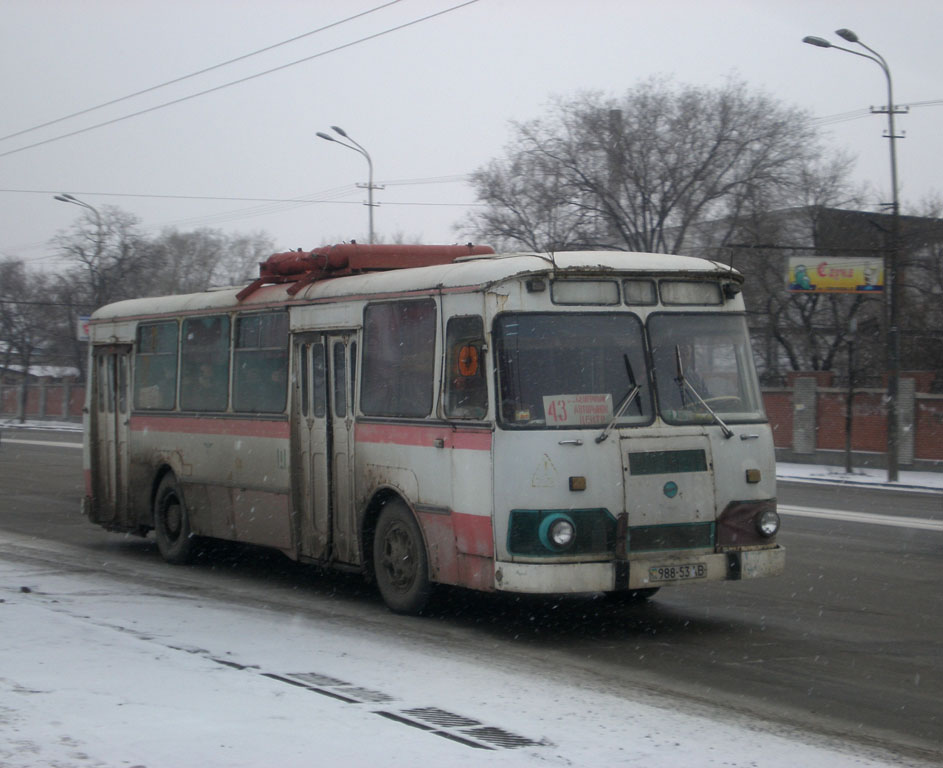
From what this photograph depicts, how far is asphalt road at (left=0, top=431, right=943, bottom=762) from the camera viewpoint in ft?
22.5

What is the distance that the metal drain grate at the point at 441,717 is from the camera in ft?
19.8

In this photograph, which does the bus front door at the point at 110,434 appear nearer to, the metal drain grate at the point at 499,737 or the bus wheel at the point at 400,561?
the bus wheel at the point at 400,561

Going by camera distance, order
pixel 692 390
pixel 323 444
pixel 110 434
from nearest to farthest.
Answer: pixel 692 390 < pixel 323 444 < pixel 110 434

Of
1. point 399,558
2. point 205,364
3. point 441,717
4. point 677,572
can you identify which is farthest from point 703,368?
point 205,364

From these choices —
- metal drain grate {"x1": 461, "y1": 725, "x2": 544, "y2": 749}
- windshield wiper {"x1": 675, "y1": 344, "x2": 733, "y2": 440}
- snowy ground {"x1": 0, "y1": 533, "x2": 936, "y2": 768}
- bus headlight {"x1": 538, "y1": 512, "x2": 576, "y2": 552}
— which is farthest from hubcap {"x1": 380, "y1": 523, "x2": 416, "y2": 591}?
metal drain grate {"x1": 461, "y1": 725, "x2": 544, "y2": 749}

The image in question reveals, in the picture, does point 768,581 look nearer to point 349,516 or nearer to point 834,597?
point 834,597

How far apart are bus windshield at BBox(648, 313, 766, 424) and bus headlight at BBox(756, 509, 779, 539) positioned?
28.0 inches

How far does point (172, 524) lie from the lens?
13.4 m

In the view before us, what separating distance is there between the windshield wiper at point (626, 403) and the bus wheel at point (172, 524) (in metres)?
5.95

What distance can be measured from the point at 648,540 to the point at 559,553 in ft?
2.26

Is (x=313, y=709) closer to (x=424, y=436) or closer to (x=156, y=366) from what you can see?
(x=424, y=436)

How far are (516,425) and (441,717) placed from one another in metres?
2.73

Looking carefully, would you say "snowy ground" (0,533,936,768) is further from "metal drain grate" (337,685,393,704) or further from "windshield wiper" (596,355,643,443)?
"windshield wiper" (596,355,643,443)

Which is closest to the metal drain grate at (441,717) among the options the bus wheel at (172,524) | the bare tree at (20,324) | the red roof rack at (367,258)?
the red roof rack at (367,258)
